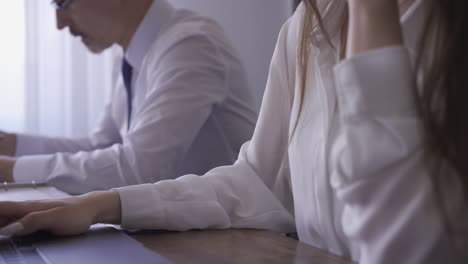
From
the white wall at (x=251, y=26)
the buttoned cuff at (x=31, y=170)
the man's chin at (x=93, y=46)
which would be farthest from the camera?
the white wall at (x=251, y=26)

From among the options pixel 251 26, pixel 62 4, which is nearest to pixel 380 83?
pixel 62 4

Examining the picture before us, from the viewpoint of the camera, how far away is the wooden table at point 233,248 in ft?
1.90

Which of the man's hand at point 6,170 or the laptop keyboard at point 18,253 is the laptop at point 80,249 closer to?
the laptop keyboard at point 18,253

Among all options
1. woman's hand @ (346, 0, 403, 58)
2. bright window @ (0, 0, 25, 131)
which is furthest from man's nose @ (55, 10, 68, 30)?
woman's hand @ (346, 0, 403, 58)

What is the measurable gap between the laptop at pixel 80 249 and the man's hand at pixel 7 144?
43.9 inches

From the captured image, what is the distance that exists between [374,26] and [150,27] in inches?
47.5

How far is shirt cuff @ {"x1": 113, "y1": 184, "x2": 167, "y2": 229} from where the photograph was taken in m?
0.73

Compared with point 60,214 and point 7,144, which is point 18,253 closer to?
point 60,214

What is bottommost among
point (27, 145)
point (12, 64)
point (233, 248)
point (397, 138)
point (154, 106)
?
point (27, 145)

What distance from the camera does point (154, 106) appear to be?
1379 mm

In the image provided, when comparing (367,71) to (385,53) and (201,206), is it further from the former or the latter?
(201,206)

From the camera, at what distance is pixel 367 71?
450mm

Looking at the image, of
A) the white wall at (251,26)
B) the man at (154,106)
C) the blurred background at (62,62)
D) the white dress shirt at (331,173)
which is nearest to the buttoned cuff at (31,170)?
the man at (154,106)

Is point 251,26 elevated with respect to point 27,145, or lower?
elevated
